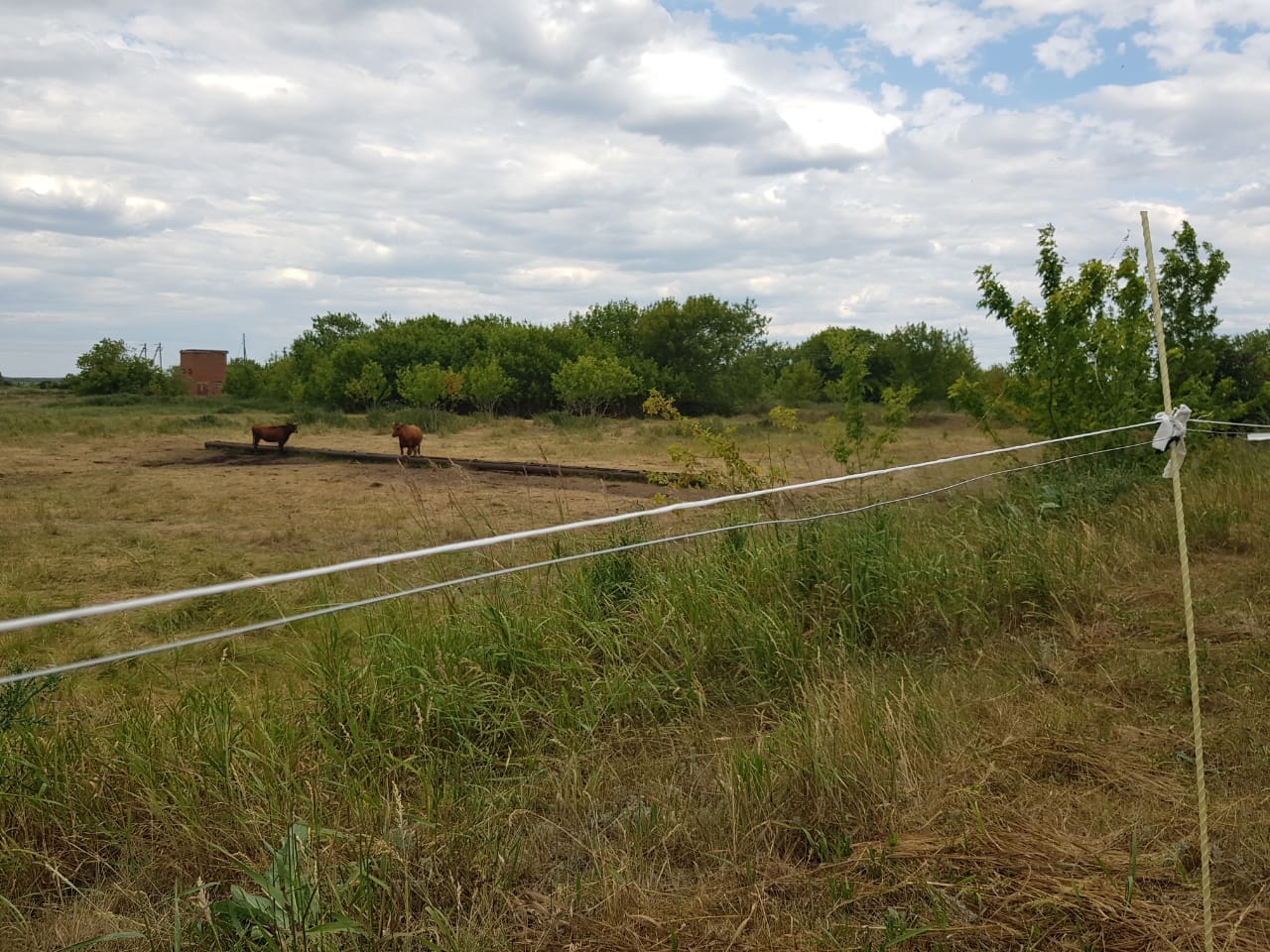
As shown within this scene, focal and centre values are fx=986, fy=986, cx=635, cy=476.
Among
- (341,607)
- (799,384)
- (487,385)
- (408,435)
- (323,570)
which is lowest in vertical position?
(341,607)

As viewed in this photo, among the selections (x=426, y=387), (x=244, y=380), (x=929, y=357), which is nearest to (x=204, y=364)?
(x=244, y=380)

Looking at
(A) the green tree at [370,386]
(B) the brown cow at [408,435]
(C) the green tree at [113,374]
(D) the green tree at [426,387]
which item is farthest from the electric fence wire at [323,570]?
(C) the green tree at [113,374]

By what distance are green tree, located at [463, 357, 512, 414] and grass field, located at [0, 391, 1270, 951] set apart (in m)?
36.4

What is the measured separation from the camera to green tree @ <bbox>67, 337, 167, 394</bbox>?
202 feet

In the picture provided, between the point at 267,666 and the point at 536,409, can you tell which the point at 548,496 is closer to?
the point at 267,666

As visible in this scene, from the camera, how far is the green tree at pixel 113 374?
61.7 m

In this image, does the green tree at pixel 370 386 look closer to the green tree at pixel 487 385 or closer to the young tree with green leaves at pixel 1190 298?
the green tree at pixel 487 385

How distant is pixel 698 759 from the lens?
3.66 m

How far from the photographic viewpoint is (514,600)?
5.00 metres

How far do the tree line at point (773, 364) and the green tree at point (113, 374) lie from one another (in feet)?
0.25

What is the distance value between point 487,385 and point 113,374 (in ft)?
109

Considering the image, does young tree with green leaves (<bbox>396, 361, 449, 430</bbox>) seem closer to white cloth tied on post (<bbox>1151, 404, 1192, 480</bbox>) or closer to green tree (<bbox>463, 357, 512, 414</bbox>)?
green tree (<bbox>463, 357, 512, 414</bbox>)

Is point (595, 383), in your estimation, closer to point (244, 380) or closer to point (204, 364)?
point (244, 380)

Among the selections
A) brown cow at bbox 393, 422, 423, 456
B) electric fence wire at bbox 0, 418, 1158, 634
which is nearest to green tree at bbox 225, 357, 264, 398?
brown cow at bbox 393, 422, 423, 456
